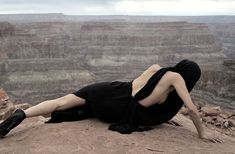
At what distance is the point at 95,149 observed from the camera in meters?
5.20

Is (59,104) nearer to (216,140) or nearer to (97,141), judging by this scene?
(97,141)

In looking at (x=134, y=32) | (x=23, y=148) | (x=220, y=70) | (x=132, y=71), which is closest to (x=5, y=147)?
(x=23, y=148)

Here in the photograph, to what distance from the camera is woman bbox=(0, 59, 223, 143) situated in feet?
19.1

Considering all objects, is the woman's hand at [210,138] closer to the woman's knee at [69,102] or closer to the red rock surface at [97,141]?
the red rock surface at [97,141]

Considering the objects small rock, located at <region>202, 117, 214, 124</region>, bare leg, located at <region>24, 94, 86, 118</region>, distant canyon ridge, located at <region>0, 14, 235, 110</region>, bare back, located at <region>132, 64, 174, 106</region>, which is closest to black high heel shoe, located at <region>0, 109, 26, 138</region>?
bare leg, located at <region>24, 94, 86, 118</region>

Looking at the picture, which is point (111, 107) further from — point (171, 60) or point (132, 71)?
point (171, 60)

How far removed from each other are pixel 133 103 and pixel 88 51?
86.2 m

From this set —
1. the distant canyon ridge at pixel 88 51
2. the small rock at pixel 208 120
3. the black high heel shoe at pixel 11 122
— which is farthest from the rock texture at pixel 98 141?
the distant canyon ridge at pixel 88 51

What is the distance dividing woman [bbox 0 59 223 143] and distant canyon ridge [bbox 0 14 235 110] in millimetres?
47546

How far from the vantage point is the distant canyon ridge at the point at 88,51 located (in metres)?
59.7

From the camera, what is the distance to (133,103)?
234 inches

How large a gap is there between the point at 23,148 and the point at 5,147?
0.34 meters

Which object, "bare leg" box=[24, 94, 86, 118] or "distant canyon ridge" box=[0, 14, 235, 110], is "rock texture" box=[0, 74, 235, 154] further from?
"distant canyon ridge" box=[0, 14, 235, 110]

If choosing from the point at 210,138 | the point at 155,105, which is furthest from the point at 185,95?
the point at 210,138
